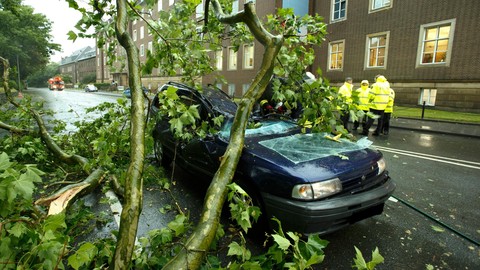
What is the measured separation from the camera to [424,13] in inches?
664

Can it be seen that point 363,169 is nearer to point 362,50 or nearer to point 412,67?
point 412,67

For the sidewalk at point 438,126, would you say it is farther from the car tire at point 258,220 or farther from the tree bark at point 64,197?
the tree bark at point 64,197

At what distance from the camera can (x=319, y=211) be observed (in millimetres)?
2598

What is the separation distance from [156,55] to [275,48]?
6.33 feet

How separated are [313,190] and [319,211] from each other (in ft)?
0.61

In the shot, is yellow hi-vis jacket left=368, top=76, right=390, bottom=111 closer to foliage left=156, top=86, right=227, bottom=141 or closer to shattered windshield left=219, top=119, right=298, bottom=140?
shattered windshield left=219, top=119, right=298, bottom=140

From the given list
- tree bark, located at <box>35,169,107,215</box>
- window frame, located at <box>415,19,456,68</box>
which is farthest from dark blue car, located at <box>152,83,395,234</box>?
window frame, located at <box>415,19,456,68</box>

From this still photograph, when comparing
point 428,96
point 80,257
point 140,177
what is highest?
point 428,96

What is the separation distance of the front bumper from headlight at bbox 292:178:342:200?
0.05 meters

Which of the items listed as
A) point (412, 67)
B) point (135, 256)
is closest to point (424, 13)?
point (412, 67)

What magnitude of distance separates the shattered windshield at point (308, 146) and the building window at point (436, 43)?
54.0ft

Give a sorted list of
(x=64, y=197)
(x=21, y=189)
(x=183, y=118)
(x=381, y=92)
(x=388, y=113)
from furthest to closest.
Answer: (x=388, y=113), (x=381, y=92), (x=183, y=118), (x=64, y=197), (x=21, y=189)

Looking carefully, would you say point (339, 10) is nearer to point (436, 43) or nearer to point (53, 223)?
point (436, 43)

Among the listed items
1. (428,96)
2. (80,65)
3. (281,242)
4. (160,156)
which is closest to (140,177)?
(281,242)
